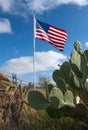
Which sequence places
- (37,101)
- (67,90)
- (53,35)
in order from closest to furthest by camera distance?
(67,90), (37,101), (53,35)

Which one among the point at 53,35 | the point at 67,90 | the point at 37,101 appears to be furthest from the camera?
the point at 53,35

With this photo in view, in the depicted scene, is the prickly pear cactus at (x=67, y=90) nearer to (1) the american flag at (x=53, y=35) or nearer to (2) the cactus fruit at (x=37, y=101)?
(2) the cactus fruit at (x=37, y=101)

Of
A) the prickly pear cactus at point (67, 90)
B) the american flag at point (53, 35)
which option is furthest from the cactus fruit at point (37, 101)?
the american flag at point (53, 35)

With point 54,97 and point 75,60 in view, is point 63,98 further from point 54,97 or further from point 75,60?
point 75,60

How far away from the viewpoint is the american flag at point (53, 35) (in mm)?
13938

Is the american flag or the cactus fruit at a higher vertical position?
the american flag

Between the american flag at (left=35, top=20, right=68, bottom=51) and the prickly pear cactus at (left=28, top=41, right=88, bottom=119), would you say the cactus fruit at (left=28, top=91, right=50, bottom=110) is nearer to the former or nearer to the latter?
the prickly pear cactus at (left=28, top=41, right=88, bottom=119)

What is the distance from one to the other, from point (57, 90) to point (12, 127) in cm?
106

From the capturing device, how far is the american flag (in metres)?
13.9

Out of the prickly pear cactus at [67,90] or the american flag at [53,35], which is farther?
the american flag at [53,35]

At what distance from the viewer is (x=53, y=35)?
1440 cm

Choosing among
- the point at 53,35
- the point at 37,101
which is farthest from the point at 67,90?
the point at 53,35

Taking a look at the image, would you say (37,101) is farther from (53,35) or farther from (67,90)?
(53,35)

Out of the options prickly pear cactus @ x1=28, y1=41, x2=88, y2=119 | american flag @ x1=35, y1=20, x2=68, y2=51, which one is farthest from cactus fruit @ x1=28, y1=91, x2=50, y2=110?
american flag @ x1=35, y1=20, x2=68, y2=51
